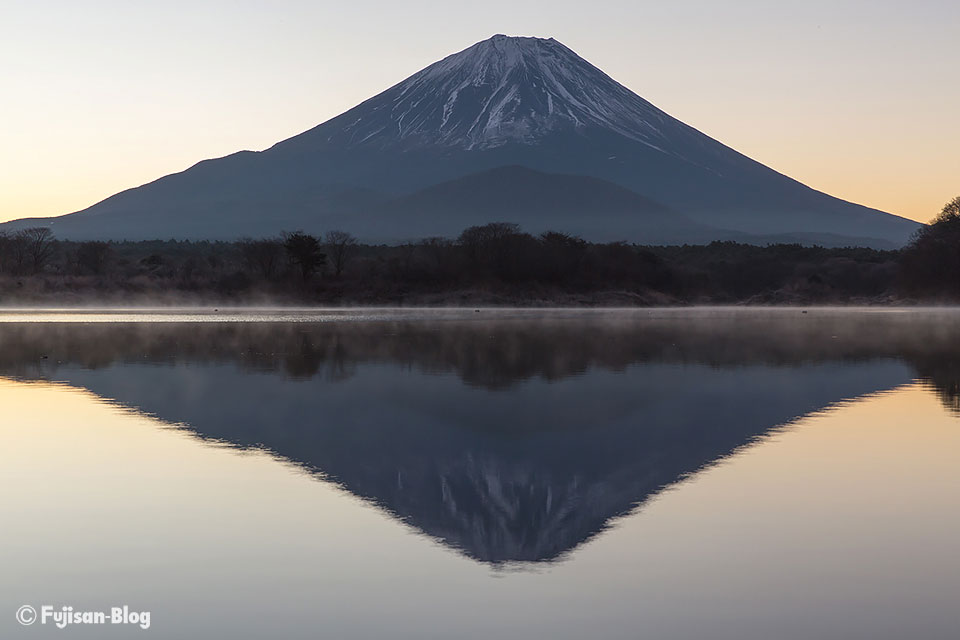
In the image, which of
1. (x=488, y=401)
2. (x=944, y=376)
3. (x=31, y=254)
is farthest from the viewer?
(x=31, y=254)

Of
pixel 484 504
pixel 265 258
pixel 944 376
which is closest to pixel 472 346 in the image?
pixel 944 376

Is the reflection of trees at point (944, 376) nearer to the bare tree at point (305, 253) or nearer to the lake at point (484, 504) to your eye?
the lake at point (484, 504)

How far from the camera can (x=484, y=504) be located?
1308 centimetres

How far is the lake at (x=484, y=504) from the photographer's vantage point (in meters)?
9.18

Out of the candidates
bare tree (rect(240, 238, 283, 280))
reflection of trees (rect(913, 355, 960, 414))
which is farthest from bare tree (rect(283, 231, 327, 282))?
reflection of trees (rect(913, 355, 960, 414))

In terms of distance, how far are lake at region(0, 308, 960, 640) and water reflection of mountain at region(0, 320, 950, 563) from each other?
3.7 inches

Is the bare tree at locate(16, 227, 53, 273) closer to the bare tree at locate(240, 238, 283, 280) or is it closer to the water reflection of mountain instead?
the bare tree at locate(240, 238, 283, 280)

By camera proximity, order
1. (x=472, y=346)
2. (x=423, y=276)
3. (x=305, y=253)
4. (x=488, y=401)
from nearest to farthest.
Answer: (x=488, y=401)
(x=472, y=346)
(x=305, y=253)
(x=423, y=276)

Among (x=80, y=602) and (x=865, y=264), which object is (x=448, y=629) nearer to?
(x=80, y=602)

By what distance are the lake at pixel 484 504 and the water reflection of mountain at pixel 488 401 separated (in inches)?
3.7

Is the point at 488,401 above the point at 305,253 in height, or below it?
below

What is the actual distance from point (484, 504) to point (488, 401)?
34.1ft

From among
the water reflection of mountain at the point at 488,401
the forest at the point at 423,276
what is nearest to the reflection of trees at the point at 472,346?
the water reflection of mountain at the point at 488,401

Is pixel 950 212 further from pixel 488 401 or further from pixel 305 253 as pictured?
pixel 488 401
